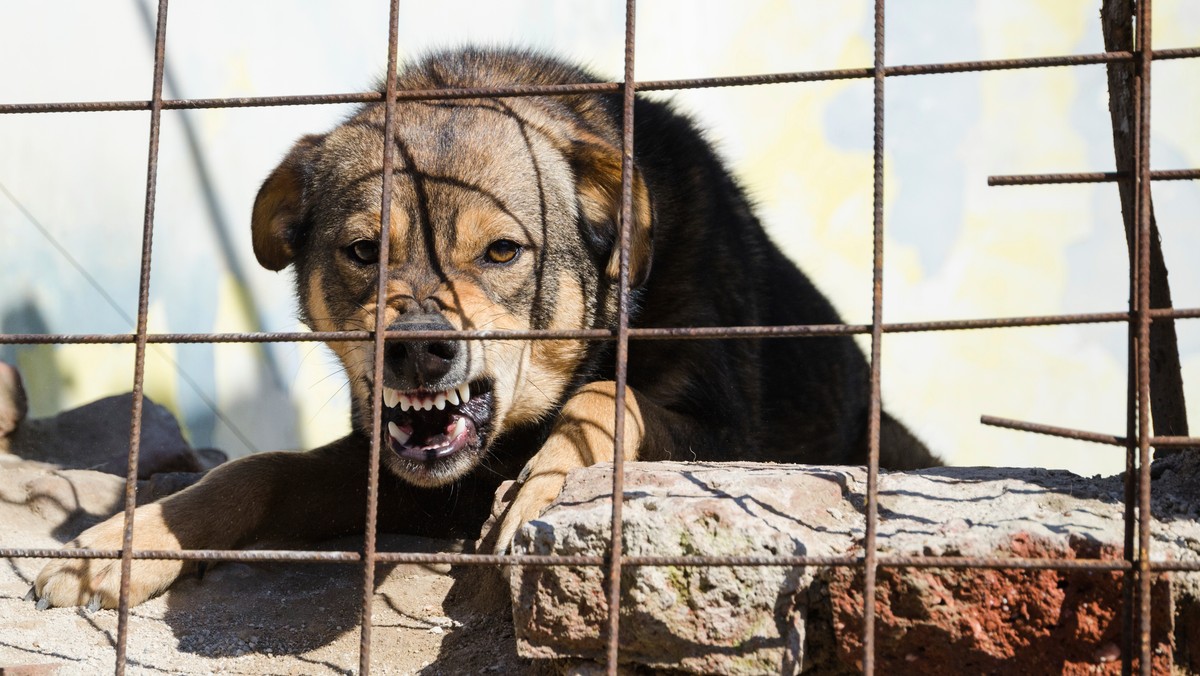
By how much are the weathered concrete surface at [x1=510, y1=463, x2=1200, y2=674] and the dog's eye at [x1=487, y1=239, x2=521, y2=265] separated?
5.01ft

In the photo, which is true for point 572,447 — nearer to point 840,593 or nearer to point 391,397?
point 391,397

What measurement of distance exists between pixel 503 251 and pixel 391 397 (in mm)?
711

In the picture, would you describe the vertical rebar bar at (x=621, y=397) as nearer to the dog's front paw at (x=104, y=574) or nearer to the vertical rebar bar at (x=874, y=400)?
the vertical rebar bar at (x=874, y=400)

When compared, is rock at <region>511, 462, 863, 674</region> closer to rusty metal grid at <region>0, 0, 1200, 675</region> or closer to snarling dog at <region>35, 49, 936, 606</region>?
rusty metal grid at <region>0, 0, 1200, 675</region>

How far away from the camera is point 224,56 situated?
6.40 meters

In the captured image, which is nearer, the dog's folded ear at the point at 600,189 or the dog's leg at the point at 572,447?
the dog's leg at the point at 572,447

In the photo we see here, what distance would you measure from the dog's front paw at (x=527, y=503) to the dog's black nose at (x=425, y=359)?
1.32 ft

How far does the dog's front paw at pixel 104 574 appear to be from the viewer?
11.8 feet

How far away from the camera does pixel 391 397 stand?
3.67m

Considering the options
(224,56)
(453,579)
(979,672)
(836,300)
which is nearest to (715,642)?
(979,672)

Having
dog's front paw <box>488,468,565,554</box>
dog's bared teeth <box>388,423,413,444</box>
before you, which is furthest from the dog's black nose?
dog's front paw <box>488,468,565,554</box>

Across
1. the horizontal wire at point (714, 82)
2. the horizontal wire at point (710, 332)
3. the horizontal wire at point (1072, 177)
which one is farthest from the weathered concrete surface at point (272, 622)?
the horizontal wire at point (1072, 177)

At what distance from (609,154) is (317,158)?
3.64 feet

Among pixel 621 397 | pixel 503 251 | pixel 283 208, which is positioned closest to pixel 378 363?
pixel 621 397
